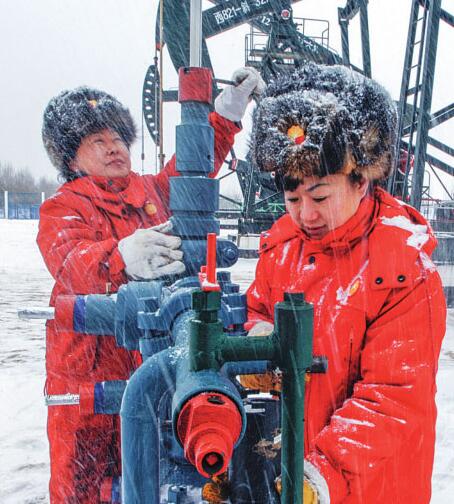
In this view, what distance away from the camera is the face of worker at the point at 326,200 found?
1.13 metres

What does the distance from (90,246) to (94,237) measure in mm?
192

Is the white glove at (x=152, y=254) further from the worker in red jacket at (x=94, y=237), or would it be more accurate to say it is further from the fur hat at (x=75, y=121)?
the fur hat at (x=75, y=121)

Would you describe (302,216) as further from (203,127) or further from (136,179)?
(136,179)

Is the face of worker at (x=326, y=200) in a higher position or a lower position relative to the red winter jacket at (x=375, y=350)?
higher

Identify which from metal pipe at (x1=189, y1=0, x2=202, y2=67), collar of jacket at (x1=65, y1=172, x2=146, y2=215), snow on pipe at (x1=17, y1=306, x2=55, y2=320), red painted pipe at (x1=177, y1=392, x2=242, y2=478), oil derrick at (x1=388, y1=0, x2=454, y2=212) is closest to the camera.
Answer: red painted pipe at (x1=177, y1=392, x2=242, y2=478)

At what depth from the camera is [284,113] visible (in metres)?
1.14

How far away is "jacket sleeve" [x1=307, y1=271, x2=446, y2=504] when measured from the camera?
958 mm

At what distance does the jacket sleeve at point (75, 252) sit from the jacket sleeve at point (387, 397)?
2.72 ft

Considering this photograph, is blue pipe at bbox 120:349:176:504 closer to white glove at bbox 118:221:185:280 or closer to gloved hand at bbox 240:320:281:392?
gloved hand at bbox 240:320:281:392

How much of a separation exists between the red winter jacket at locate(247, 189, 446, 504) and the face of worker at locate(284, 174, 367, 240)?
0.08 feet

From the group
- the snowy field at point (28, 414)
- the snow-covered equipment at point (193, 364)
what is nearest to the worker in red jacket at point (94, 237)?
the snow-covered equipment at point (193, 364)

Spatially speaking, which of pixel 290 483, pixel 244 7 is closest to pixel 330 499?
pixel 290 483

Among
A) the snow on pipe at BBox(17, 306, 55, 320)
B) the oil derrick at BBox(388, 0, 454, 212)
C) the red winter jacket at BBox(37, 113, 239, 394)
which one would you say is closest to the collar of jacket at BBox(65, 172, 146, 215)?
the red winter jacket at BBox(37, 113, 239, 394)

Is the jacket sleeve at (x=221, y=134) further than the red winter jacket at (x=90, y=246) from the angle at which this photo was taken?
Yes
